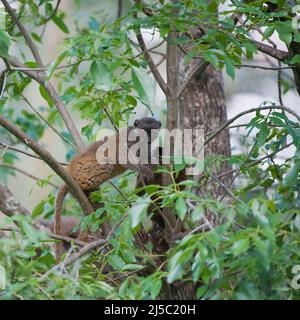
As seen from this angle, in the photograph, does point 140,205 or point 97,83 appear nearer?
point 140,205

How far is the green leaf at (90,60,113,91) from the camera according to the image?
122 inches

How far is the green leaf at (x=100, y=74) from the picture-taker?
310 cm

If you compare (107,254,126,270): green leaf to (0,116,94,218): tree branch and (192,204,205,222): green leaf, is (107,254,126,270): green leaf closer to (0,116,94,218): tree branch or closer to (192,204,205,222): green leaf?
(0,116,94,218): tree branch

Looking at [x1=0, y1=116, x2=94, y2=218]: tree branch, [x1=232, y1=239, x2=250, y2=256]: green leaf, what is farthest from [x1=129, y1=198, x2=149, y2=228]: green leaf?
[x1=0, y1=116, x2=94, y2=218]: tree branch

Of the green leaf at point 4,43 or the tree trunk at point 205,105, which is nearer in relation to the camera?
the green leaf at point 4,43

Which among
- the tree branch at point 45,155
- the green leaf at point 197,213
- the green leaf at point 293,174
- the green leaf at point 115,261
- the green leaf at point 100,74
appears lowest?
the green leaf at point 115,261

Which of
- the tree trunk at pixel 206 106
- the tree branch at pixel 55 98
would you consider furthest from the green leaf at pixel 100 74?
the tree trunk at pixel 206 106

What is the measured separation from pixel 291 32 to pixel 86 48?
1.28 m

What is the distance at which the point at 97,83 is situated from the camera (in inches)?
122

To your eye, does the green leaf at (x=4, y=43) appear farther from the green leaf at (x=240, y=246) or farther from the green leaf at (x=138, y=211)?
the green leaf at (x=240, y=246)

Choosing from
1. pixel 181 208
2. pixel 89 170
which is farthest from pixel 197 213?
pixel 89 170
